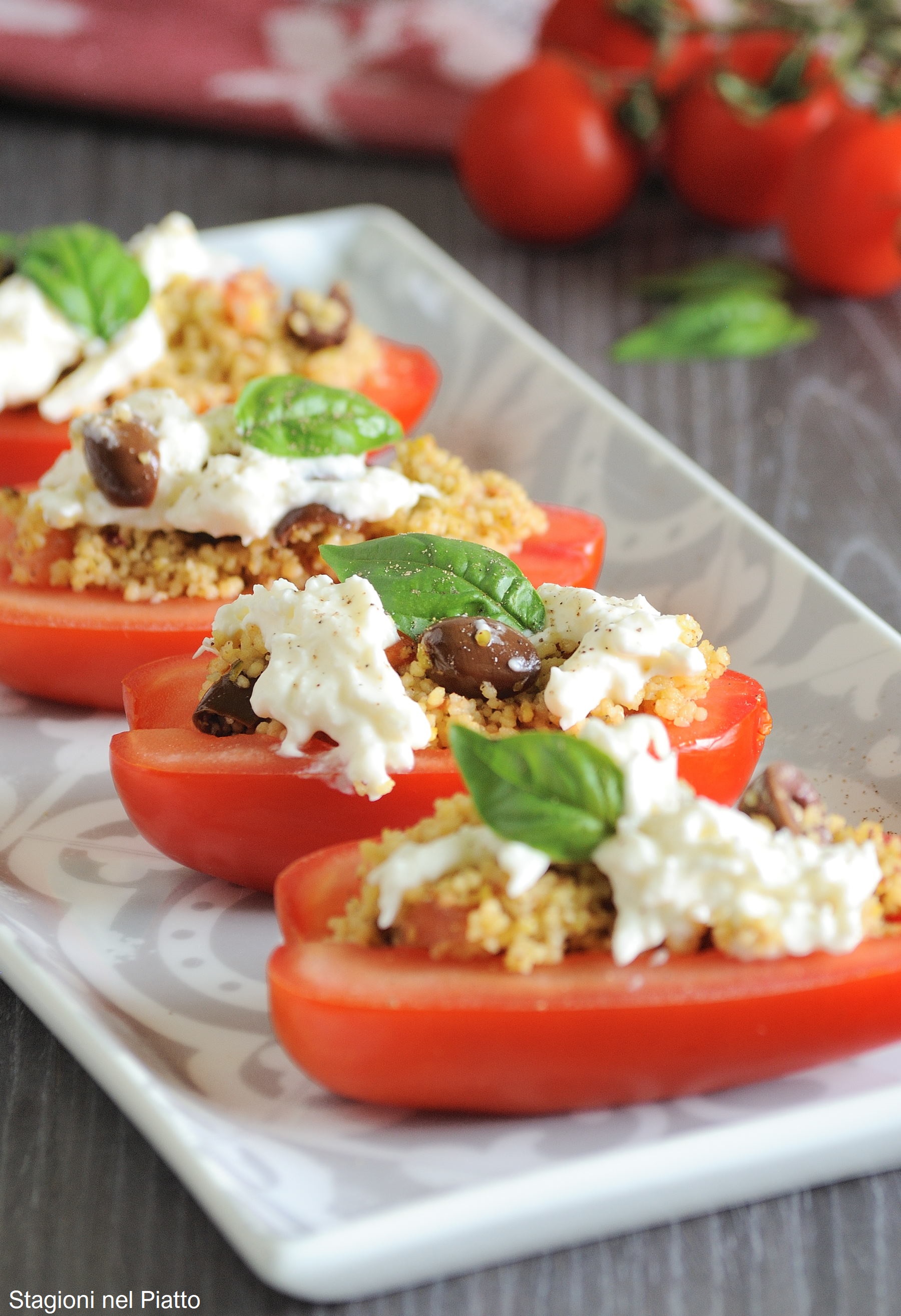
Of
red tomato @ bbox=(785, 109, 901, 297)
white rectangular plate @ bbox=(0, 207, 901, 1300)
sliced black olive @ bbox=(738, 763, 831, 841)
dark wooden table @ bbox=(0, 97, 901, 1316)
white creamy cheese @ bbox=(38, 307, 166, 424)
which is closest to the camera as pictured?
white rectangular plate @ bbox=(0, 207, 901, 1300)

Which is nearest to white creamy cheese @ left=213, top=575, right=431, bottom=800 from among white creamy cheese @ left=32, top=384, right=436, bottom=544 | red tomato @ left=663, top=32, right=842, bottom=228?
white creamy cheese @ left=32, top=384, right=436, bottom=544

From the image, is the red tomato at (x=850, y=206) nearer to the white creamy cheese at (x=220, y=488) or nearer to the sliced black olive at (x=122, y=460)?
the white creamy cheese at (x=220, y=488)

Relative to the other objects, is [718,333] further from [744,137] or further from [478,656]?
[478,656]

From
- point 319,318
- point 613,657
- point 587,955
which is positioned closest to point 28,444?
point 319,318

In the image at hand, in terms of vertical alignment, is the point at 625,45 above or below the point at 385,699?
above

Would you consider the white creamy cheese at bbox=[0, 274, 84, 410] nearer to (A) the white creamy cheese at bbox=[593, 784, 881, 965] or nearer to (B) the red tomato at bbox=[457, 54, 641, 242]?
(B) the red tomato at bbox=[457, 54, 641, 242]

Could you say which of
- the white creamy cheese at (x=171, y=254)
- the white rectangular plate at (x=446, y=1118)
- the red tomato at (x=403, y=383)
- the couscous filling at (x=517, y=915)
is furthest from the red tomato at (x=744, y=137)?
the couscous filling at (x=517, y=915)

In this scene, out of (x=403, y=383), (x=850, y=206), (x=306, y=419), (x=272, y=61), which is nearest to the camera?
(x=306, y=419)
